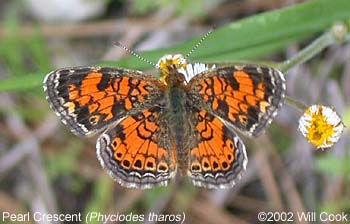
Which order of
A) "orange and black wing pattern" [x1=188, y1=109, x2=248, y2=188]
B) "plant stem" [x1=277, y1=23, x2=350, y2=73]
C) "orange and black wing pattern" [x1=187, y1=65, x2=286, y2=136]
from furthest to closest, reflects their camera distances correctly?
"plant stem" [x1=277, y1=23, x2=350, y2=73]
"orange and black wing pattern" [x1=188, y1=109, x2=248, y2=188]
"orange and black wing pattern" [x1=187, y1=65, x2=286, y2=136]

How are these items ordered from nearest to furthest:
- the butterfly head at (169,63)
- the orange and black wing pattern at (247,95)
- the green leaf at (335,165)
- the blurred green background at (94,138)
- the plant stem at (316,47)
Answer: the orange and black wing pattern at (247,95)
the plant stem at (316,47)
the butterfly head at (169,63)
the green leaf at (335,165)
the blurred green background at (94,138)

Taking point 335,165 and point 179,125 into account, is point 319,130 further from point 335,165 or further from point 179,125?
point 335,165

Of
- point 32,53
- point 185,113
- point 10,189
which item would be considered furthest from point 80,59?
point 185,113

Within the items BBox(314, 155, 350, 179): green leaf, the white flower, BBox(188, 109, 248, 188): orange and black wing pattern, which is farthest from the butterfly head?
BBox(314, 155, 350, 179): green leaf

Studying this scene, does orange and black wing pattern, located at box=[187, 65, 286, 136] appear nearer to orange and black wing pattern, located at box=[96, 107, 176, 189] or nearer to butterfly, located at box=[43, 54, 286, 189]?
butterfly, located at box=[43, 54, 286, 189]

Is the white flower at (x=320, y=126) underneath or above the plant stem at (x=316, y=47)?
underneath

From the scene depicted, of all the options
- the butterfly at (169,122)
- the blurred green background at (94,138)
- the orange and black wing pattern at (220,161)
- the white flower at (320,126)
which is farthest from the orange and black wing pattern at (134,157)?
the blurred green background at (94,138)

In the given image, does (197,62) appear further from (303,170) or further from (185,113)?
(303,170)

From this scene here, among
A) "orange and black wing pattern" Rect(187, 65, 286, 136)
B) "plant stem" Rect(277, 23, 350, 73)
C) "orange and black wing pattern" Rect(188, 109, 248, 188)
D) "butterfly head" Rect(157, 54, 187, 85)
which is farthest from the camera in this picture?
"butterfly head" Rect(157, 54, 187, 85)

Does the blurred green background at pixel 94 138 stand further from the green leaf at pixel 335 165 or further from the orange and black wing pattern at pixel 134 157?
the orange and black wing pattern at pixel 134 157
